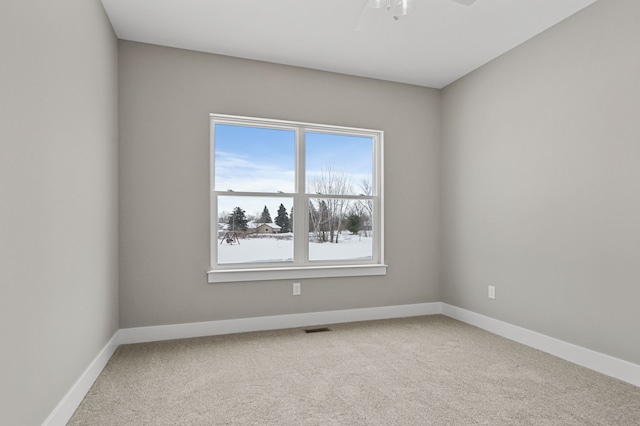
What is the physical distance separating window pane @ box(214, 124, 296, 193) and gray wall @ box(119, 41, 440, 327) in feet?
0.57

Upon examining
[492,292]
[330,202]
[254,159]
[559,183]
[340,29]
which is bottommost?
[492,292]

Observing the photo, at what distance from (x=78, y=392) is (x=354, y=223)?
9.43ft

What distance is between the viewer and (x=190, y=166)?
137 inches

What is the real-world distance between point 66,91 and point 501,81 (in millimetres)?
3595

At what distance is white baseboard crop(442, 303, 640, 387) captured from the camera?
8.21 ft

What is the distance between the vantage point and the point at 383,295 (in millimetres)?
4156

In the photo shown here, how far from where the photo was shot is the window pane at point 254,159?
3.67m

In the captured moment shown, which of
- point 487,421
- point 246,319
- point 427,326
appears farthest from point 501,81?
point 246,319

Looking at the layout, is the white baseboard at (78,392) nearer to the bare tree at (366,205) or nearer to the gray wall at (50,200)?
the gray wall at (50,200)

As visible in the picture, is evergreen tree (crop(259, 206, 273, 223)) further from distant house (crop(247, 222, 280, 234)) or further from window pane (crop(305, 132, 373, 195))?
window pane (crop(305, 132, 373, 195))

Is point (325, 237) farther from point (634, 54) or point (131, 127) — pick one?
point (634, 54)

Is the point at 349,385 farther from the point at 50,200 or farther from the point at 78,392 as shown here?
the point at 50,200

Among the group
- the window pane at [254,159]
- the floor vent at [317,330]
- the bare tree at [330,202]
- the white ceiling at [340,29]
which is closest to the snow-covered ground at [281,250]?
the bare tree at [330,202]

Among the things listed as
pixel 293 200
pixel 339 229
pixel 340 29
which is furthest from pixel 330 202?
pixel 340 29
